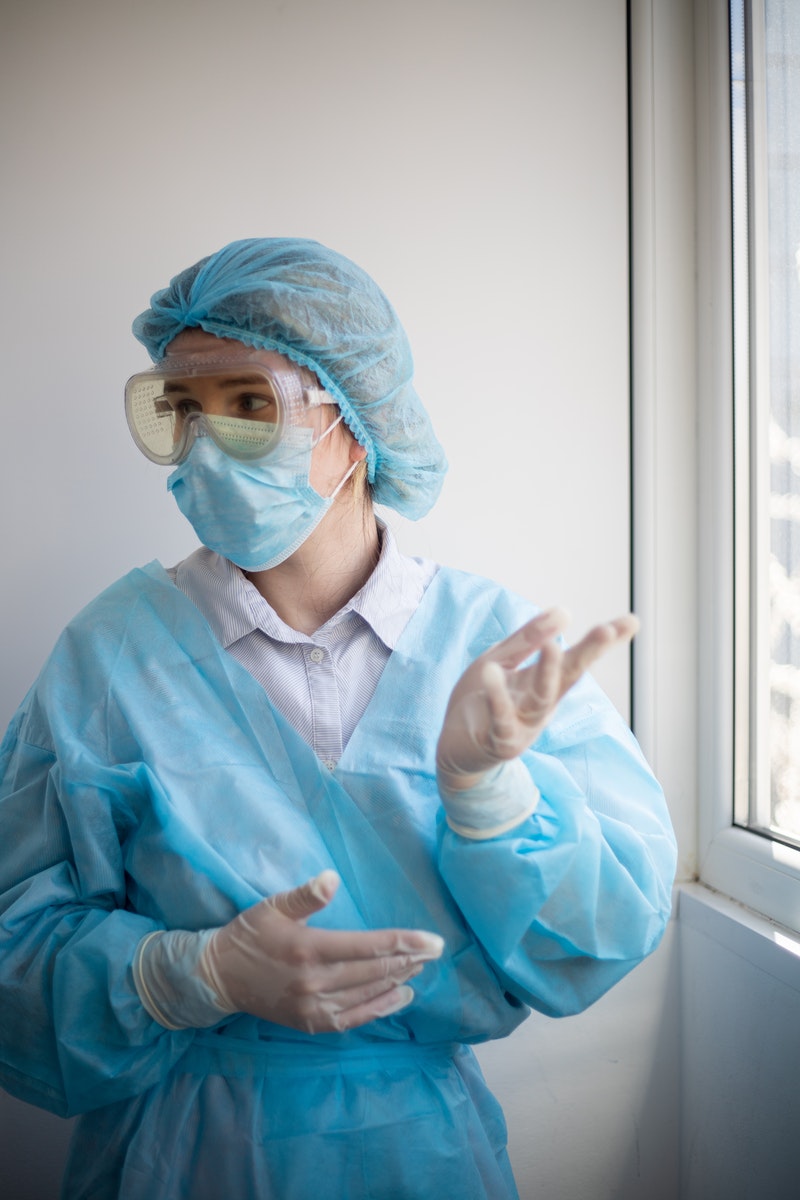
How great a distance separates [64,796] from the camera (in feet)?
3.93

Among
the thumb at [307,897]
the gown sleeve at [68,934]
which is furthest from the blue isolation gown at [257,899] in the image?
the thumb at [307,897]

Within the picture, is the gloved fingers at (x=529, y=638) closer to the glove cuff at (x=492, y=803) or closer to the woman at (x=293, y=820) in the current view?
A: the woman at (x=293, y=820)

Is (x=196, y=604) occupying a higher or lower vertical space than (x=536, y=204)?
lower

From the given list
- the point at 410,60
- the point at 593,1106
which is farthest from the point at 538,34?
the point at 593,1106

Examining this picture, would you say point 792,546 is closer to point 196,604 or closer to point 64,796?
point 196,604

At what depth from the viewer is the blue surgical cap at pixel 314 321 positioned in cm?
131

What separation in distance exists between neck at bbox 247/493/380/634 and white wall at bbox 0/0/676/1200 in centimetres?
39

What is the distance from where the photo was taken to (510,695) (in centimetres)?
104

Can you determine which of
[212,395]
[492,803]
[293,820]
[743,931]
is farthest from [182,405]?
[743,931]

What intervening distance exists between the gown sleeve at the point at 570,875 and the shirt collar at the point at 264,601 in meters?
0.29

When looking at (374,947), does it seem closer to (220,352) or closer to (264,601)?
(264,601)

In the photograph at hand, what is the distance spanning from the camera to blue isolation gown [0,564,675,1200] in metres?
1.14

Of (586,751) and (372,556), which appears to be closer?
(586,751)

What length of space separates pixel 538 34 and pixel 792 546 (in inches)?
45.0
